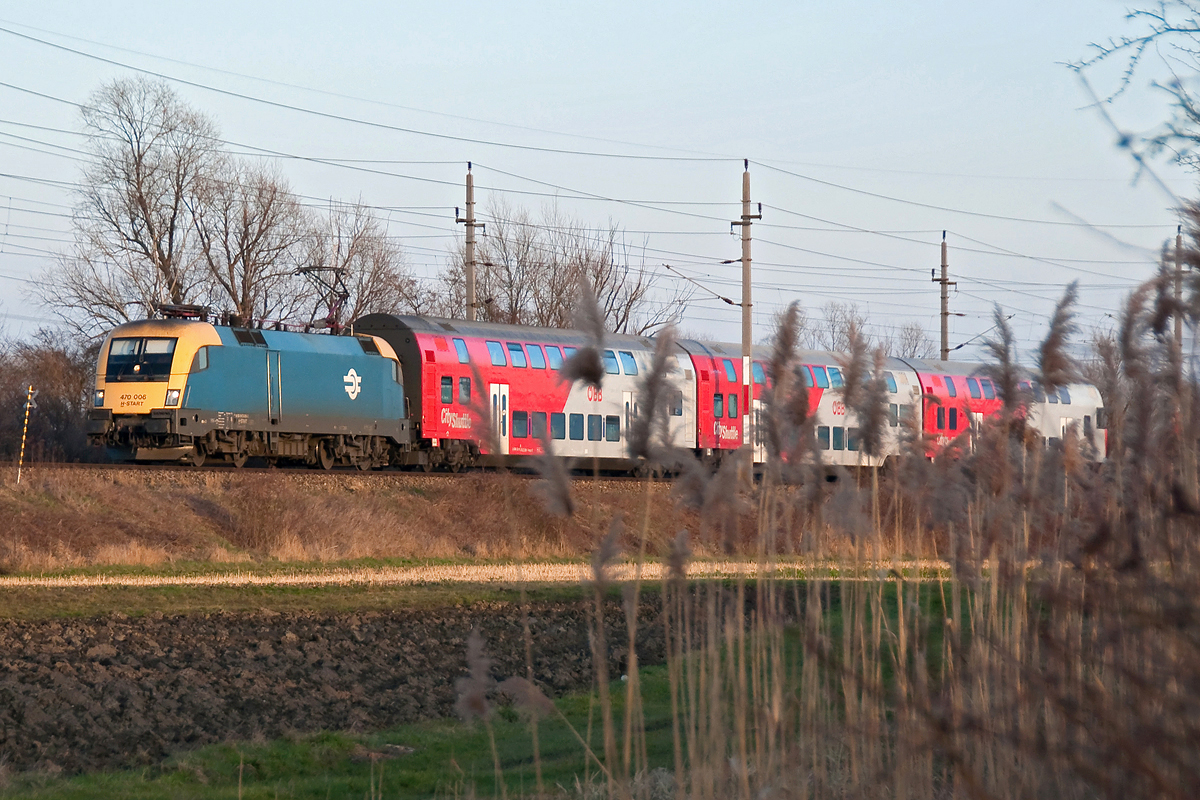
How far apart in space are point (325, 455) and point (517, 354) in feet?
16.6

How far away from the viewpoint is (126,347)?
2470 centimetres

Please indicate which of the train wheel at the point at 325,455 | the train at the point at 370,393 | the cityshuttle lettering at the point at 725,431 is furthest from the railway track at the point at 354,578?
the cityshuttle lettering at the point at 725,431

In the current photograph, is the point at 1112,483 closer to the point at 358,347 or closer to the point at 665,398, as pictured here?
the point at 665,398

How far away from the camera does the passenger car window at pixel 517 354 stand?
2892cm

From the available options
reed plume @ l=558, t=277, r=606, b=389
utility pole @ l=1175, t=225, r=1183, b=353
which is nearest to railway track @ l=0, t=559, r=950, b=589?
utility pole @ l=1175, t=225, r=1183, b=353

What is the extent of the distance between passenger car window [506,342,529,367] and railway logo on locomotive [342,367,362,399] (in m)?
3.84

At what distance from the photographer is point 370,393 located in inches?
1066

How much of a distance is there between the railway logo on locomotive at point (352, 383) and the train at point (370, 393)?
0.09 ft

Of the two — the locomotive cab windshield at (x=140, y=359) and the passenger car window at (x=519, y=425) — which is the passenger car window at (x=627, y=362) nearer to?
the passenger car window at (x=519, y=425)

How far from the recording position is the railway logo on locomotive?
26.8m

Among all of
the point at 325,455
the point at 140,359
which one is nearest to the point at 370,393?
the point at 325,455

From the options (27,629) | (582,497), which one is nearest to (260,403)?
(582,497)

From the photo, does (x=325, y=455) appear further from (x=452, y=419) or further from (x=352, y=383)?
(x=452, y=419)

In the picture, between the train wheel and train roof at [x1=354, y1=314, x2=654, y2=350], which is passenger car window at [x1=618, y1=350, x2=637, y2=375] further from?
the train wheel
